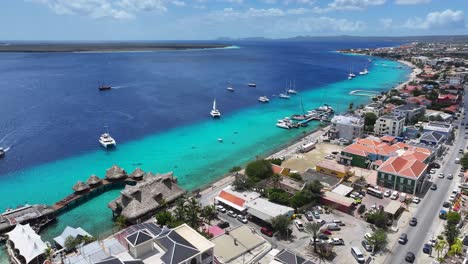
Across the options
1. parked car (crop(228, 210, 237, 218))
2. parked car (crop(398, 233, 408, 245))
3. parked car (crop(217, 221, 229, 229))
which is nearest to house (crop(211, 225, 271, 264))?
parked car (crop(217, 221, 229, 229))

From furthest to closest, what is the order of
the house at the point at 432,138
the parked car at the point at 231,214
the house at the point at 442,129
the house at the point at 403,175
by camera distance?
the house at the point at 442,129
the house at the point at 432,138
the house at the point at 403,175
the parked car at the point at 231,214

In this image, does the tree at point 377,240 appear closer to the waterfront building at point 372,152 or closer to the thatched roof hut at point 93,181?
the waterfront building at point 372,152

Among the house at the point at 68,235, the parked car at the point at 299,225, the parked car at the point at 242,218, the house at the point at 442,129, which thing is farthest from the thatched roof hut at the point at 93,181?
the house at the point at 442,129

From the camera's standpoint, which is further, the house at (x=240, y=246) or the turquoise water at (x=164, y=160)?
the turquoise water at (x=164, y=160)

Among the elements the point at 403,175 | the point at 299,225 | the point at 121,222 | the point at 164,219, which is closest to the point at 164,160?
the point at 121,222

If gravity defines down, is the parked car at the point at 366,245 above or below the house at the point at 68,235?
below
